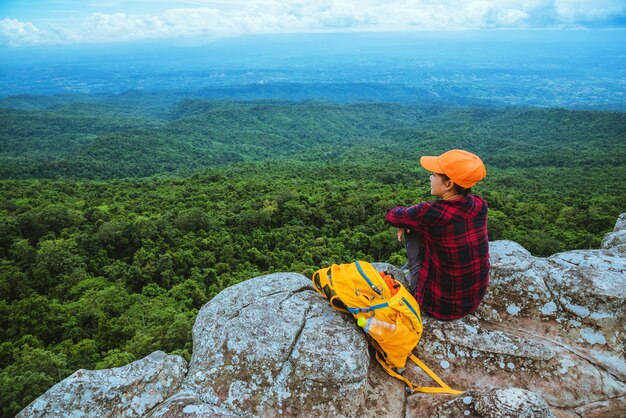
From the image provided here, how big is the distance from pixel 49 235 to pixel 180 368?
23.8 metres

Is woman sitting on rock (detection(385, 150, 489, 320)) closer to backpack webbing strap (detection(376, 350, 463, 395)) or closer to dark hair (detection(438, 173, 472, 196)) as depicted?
dark hair (detection(438, 173, 472, 196))

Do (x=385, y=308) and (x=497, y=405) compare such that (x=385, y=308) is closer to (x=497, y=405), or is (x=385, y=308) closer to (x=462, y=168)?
(x=497, y=405)

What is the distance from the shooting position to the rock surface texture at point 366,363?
443 cm

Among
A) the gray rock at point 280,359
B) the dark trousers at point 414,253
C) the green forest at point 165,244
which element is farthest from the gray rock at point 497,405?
the green forest at point 165,244

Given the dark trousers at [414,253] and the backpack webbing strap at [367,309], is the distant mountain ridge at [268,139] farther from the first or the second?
the backpack webbing strap at [367,309]

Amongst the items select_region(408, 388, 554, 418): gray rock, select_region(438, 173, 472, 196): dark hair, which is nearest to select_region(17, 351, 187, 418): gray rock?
select_region(408, 388, 554, 418): gray rock

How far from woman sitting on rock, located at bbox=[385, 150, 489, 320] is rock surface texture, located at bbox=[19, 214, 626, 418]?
568 mm

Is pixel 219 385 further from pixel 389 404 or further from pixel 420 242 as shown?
pixel 420 242

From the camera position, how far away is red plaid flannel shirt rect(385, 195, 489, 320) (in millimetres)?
4930

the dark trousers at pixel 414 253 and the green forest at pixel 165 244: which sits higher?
the dark trousers at pixel 414 253

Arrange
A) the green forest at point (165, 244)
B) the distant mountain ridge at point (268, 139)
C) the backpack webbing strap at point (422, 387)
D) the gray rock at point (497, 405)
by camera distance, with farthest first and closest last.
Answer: the distant mountain ridge at point (268, 139)
the green forest at point (165, 244)
the backpack webbing strap at point (422, 387)
the gray rock at point (497, 405)

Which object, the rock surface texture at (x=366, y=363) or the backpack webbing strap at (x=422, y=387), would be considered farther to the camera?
the backpack webbing strap at (x=422, y=387)

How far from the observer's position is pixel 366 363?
4.80 meters

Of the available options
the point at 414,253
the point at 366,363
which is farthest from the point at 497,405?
the point at 414,253
